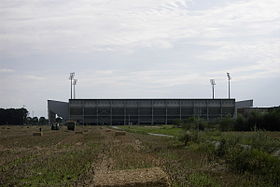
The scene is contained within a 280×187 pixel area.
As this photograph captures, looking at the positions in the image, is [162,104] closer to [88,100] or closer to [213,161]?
[88,100]

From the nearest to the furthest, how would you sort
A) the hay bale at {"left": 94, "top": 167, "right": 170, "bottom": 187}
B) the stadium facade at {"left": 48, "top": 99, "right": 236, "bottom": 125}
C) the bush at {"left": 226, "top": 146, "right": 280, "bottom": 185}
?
the hay bale at {"left": 94, "top": 167, "right": 170, "bottom": 187} → the bush at {"left": 226, "top": 146, "right": 280, "bottom": 185} → the stadium facade at {"left": 48, "top": 99, "right": 236, "bottom": 125}

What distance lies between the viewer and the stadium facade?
14625 centimetres

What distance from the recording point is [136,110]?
15125cm

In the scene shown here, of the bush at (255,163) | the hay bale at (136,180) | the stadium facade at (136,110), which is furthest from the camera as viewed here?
the stadium facade at (136,110)

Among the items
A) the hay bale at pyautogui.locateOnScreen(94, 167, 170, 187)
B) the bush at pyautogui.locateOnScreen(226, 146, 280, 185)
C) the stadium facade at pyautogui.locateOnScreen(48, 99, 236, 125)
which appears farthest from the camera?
the stadium facade at pyautogui.locateOnScreen(48, 99, 236, 125)

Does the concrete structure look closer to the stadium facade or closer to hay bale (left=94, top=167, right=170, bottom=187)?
the stadium facade

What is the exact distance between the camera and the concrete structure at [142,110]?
14625 centimetres

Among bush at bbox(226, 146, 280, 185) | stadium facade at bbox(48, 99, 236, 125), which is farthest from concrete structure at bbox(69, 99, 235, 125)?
bush at bbox(226, 146, 280, 185)

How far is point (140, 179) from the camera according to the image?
1290 centimetres

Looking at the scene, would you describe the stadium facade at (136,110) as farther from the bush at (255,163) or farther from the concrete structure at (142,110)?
the bush at (255,163)

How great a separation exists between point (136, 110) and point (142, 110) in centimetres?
221

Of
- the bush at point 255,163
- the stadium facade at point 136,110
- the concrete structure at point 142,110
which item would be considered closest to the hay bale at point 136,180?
Answer: the bush at point 255,163

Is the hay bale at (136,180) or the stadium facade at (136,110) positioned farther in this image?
the stadium facade at (136,110)

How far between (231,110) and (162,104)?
24.3 metres
